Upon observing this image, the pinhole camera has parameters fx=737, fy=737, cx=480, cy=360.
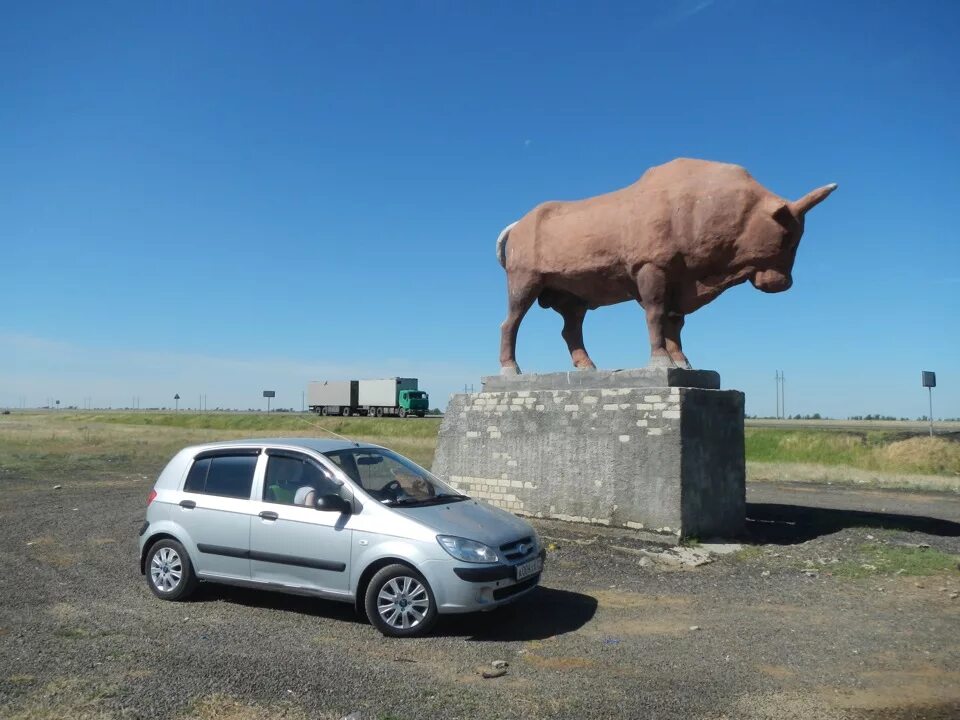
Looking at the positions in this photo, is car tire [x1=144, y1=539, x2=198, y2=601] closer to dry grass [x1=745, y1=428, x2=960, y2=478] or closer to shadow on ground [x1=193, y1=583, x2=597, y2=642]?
shadow on ground [x1=193, y1=583, x2=597, y2=642]

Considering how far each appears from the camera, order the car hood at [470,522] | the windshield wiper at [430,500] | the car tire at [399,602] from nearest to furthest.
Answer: the car tire at [399,602], the car hood at [470,522], the windshield wiper at [430,500]

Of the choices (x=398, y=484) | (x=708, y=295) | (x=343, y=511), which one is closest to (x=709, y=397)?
(x=708, y=295)

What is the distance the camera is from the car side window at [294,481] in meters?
6.68

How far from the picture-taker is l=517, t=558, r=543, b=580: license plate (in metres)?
6.33

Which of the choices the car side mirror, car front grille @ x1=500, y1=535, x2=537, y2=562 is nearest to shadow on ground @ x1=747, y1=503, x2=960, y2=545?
car front grille @ x1=500, y1=535, x2=537, y2=562

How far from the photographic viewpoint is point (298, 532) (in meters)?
6.51

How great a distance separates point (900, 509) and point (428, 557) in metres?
13.6

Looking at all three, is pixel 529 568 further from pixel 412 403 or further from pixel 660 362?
pixel 412 403

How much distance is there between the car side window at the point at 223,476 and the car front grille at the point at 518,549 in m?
2.50

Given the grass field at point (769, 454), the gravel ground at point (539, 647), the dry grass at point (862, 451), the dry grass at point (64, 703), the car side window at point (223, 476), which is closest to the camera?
the dry grass at point (64, 703)

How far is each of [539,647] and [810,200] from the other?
799 centimetres

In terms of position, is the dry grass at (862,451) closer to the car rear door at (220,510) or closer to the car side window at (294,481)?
the car side window at (294,481)

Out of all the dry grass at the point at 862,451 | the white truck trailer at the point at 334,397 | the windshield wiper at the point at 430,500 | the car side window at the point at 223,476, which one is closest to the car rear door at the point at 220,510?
the car side window at the point at 223,476

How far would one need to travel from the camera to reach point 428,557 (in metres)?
6.00
